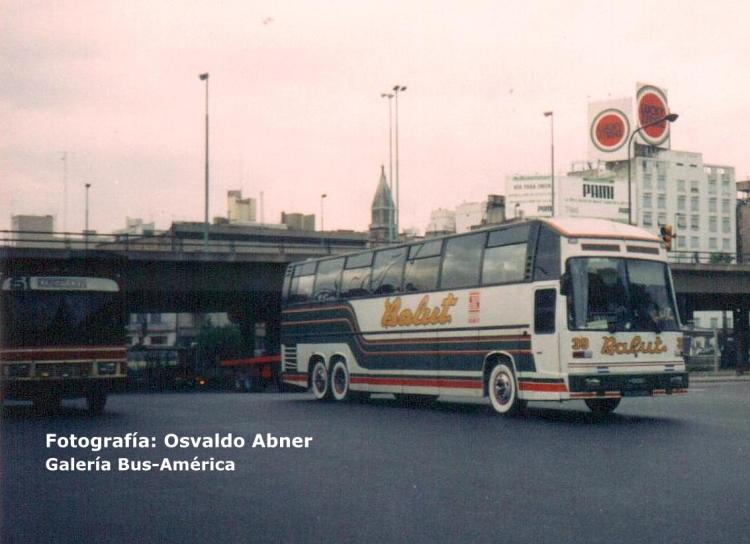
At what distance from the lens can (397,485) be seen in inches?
407

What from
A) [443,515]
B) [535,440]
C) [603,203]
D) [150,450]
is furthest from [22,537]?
[603,203]

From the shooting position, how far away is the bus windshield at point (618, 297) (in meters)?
18.3

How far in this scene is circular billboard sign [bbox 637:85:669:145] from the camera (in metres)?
113

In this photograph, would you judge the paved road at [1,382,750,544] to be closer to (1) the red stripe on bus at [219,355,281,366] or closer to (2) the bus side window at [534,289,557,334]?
(2) the bus side window at [534,289,557,334]

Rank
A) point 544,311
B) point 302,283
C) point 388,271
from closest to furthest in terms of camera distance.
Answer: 1. point 544,311
2. point 388,271
3. point 302,283

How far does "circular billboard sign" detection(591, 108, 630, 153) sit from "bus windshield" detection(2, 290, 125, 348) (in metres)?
99.4

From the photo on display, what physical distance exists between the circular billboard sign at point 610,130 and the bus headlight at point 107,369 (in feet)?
328

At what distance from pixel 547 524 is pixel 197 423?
395 inches

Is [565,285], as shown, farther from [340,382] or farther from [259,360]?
[259,360]

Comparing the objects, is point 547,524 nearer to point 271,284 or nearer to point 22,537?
point 22,537

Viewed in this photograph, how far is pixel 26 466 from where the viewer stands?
38.2 feet

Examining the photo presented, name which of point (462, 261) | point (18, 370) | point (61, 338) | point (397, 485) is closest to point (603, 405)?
point (462, 261)

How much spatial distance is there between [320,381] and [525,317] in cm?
805

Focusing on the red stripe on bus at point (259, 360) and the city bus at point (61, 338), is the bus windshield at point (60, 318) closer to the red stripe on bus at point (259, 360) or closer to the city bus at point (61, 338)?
the city bus at point (61, 338)
